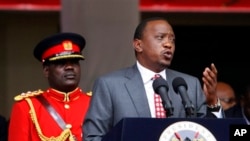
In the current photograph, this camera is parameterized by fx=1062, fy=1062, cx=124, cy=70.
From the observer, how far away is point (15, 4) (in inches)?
532

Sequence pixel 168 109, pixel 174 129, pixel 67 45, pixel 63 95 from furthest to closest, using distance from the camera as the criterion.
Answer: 1. pixel 67 45
2. pixel 63 95
3. pixel 168 109
4. pixel 174 129

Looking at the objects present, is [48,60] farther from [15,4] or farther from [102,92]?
[15,4]

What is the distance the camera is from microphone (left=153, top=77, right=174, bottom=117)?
6.28 meters

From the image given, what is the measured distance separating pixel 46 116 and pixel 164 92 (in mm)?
2221

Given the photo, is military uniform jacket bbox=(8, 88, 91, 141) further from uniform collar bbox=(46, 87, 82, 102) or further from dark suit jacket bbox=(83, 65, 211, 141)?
dark suit jacket bbox=(83, 65, 211, 141)

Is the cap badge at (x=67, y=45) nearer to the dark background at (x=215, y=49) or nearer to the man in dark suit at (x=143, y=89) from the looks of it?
the man in dark suit at (x=143, y=89)

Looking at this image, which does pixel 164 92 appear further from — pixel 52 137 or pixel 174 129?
pixel 52 137

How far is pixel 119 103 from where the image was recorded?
6.77 metres

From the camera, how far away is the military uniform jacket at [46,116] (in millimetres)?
8219

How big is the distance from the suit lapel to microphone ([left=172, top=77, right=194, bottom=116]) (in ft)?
1.19

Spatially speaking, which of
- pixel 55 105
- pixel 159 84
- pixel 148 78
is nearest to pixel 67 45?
pixel 55 105

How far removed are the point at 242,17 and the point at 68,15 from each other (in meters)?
4.11

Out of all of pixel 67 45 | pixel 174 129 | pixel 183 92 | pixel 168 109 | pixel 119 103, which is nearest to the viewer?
pixel 174 129

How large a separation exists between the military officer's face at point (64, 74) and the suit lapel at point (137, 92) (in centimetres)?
143
